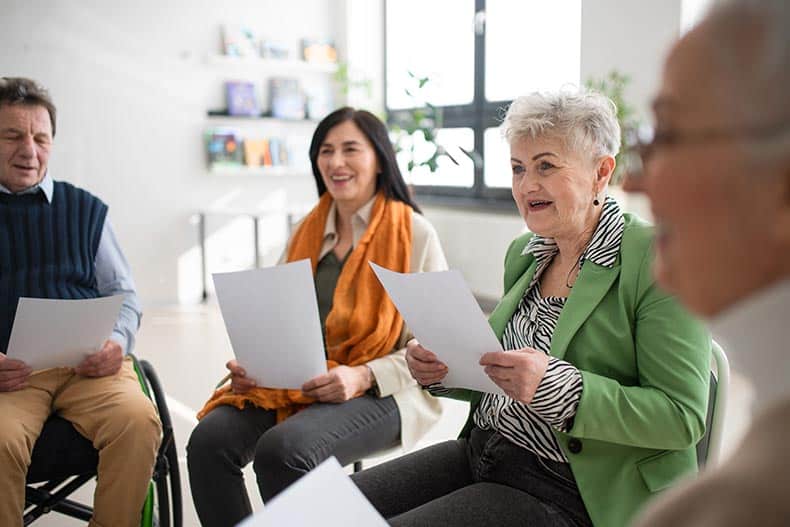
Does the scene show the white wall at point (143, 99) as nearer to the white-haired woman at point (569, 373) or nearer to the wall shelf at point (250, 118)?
the wall shelf at point (250, 118)

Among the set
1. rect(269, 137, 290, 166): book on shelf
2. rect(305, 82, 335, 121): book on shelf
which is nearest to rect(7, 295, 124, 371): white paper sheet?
rect(269, 137, 290, 166): book on shelf

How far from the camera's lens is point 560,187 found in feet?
4.90

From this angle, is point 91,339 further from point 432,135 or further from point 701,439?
point 432,135

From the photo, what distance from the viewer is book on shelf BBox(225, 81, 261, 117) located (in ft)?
20.2

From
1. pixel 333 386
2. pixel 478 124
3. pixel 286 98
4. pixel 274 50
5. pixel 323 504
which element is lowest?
pixel 333 386

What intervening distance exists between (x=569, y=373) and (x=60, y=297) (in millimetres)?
1464

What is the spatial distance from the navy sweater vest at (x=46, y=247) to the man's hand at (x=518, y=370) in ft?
4.41

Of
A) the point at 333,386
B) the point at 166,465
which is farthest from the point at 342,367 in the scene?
the point at 166,465

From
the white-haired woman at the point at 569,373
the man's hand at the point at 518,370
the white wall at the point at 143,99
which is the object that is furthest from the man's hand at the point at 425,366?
the white wall at the point at 143,99

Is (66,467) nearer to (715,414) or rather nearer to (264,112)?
(715,414)

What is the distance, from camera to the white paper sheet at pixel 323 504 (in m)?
0.86

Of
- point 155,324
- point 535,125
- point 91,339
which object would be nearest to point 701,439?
point 535,125

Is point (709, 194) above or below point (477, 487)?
above

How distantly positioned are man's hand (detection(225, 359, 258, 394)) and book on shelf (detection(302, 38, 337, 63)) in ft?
16.2
